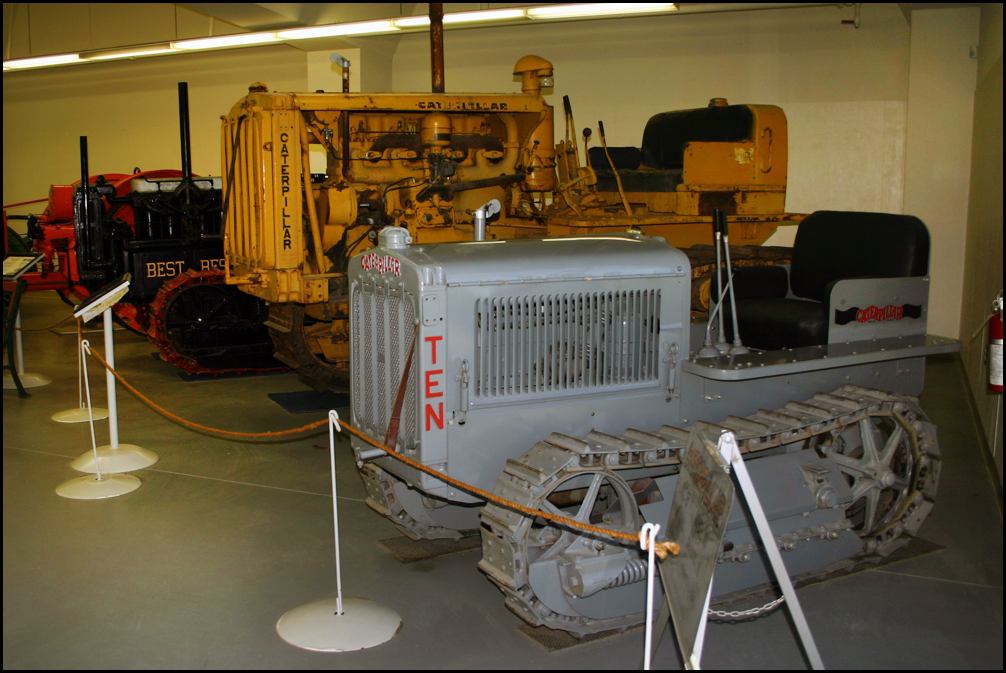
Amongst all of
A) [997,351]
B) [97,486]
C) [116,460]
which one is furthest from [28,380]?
[997,351]

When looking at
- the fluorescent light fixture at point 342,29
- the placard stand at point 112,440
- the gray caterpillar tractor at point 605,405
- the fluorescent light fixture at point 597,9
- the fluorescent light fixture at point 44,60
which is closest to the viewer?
the gray caterpillar tractor at point 605,405

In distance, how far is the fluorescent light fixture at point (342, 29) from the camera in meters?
11.4

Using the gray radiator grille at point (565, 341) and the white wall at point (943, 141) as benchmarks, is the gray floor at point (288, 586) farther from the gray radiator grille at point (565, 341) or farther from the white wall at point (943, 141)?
the white wall at point (943, 141)

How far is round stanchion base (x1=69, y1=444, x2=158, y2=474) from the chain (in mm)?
3903

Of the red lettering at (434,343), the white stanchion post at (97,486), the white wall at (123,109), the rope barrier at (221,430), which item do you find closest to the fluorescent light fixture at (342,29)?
the white wall at (123,109)

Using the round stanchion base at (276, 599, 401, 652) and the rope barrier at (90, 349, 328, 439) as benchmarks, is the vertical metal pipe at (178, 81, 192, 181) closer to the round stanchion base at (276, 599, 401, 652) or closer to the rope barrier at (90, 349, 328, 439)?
the rope barrier at (90, 349, 328, 439)

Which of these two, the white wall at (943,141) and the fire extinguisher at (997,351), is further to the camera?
the white wall at (943,141)

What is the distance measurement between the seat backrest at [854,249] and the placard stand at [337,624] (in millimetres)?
2689

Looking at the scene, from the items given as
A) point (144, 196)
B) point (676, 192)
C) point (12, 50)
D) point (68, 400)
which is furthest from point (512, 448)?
point (12, 50)

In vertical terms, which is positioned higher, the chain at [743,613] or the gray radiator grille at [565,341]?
the gray radiator grille at [565,341]

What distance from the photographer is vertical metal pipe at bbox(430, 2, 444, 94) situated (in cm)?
875

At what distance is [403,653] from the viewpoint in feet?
12.6

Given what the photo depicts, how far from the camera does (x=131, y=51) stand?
1380cm

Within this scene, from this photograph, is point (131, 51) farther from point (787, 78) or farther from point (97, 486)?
point (97, 486)
